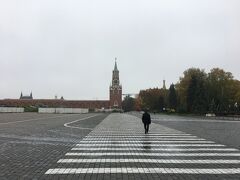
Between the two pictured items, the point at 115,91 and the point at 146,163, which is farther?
the point at 115,91

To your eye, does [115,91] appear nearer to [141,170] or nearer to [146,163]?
[146,163]

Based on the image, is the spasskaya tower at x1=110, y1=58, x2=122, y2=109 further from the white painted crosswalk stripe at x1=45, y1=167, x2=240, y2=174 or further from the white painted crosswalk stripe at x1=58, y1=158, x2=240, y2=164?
the white painted crosswalk stripe at x1=45, y1=167, x2=240, y2=174

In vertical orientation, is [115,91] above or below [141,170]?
above

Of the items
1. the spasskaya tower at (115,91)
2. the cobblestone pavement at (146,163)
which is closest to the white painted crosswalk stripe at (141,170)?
the cobblestone pavement at (146,163)

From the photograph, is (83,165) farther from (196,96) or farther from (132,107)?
(132,107)

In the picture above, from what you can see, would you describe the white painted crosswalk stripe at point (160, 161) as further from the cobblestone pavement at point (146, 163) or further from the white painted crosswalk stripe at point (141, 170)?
the white painted crosswalk stripe at point (141, 170)

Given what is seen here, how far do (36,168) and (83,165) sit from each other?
1363mm

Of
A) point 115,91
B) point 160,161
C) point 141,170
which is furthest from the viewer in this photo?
point 115,91

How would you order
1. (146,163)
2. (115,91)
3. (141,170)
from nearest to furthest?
(141,170) < (146,163) < (115,91)

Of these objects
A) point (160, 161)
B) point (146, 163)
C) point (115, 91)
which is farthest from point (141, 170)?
point (115, 91)

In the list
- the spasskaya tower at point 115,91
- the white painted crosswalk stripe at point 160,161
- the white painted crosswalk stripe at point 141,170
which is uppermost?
the spasskaya tower at point 115,91

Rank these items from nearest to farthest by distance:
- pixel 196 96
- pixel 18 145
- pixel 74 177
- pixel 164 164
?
1. pixel 74 177
2. pixel 164 164
3. pixel 18 145
4. pixel 196 96

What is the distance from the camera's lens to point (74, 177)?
9086 millimetres

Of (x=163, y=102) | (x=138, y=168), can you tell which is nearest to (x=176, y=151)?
(x=138, y=168)
